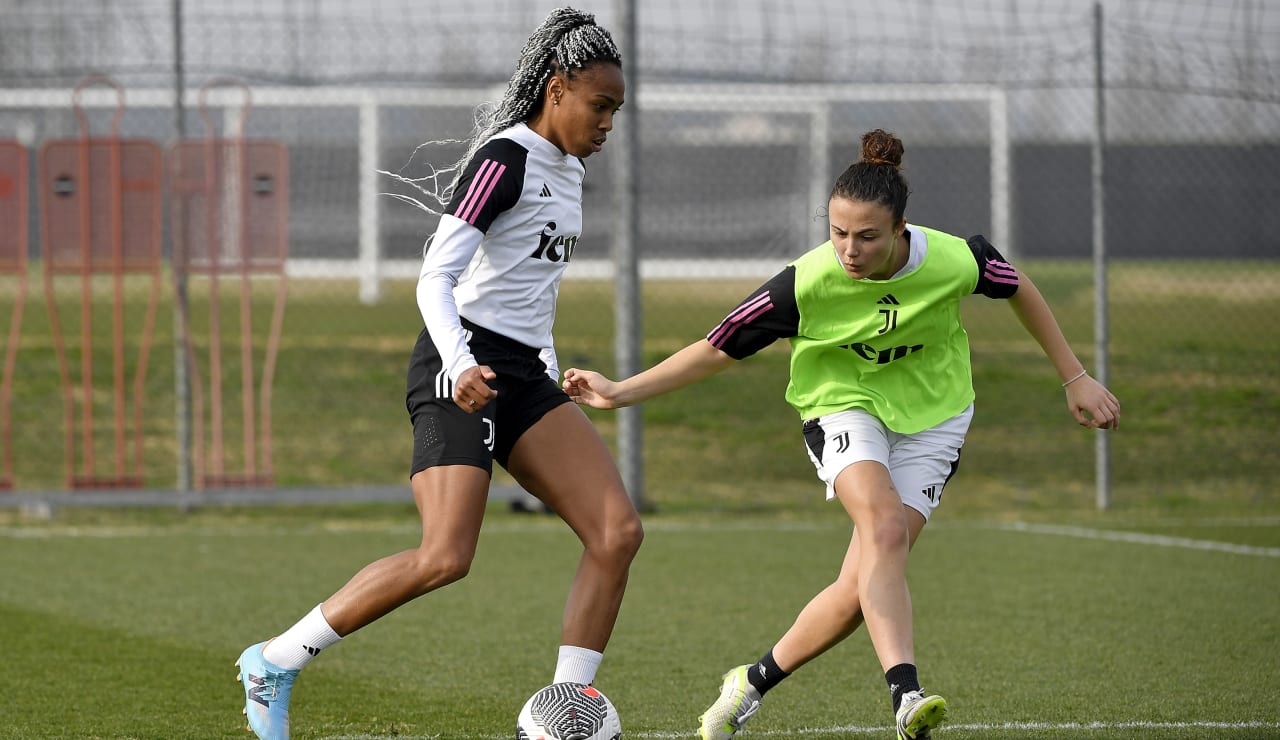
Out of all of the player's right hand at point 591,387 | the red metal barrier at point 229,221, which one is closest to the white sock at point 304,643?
the player's right hand at point 591,387

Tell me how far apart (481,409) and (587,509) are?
1.41 ft

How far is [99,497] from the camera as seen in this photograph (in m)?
10.1

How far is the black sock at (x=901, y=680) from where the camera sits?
13.1 feet

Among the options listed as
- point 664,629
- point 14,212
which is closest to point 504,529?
point 664,629

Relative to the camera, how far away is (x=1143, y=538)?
9.30m

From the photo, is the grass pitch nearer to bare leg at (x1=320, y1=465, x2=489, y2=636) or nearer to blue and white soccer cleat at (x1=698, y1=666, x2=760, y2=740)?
blue and white soccer cleat at (x1=698, y1=666, x2=760, y2=740)

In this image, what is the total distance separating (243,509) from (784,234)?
6.43 m

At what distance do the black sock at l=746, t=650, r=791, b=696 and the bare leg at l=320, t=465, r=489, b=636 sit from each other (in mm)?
937

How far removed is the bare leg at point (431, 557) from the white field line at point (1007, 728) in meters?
0.68

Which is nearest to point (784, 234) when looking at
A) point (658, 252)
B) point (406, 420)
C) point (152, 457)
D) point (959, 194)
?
point (658, 252)

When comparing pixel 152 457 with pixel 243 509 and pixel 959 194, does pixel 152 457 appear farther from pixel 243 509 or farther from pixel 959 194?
pixel 959 194

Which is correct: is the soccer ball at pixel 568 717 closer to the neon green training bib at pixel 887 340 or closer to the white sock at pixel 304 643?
the white sock at pixel 304 643

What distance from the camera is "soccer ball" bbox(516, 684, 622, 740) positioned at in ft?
13.7

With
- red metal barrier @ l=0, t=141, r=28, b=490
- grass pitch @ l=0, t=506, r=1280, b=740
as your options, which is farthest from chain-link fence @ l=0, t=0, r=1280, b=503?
grass pitch @ l=0, t=506, r=1280, b=740
